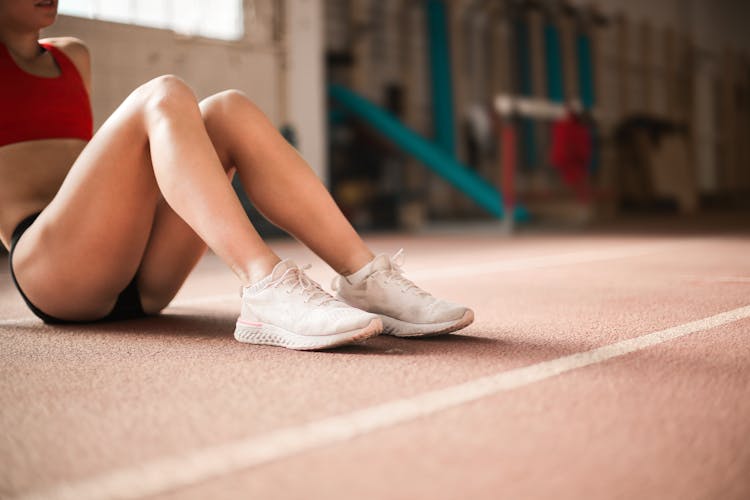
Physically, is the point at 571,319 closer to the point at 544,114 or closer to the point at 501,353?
the point at 501,353

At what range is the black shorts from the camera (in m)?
1.53

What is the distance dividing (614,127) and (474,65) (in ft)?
7.83

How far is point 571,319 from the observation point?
160 centimetres

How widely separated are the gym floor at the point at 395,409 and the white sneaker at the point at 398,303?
0.04 m

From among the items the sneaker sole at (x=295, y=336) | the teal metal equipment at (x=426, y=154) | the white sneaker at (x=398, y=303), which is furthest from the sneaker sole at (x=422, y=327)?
the teal metal equipment at (x=426, y=154)

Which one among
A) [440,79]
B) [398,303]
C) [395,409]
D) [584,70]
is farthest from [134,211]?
[584,70]

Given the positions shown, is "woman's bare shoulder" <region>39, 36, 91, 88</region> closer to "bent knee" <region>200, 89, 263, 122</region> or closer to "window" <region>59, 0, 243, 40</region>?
"bent knee" <region>200, 89, 263, 122</region>

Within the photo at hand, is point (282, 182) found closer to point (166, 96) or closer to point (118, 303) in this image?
point (166, 96)

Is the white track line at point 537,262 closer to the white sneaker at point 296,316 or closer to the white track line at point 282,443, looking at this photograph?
the white sneaker at point 296,316

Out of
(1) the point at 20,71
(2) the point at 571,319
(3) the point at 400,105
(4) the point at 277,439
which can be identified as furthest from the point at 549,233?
(4) the point at 277,439

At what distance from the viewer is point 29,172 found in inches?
62.0

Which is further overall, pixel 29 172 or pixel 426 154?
pixel 426 154

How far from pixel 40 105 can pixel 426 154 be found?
418 centimetres

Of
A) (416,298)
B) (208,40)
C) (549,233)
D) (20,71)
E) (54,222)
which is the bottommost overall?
(549,233)
